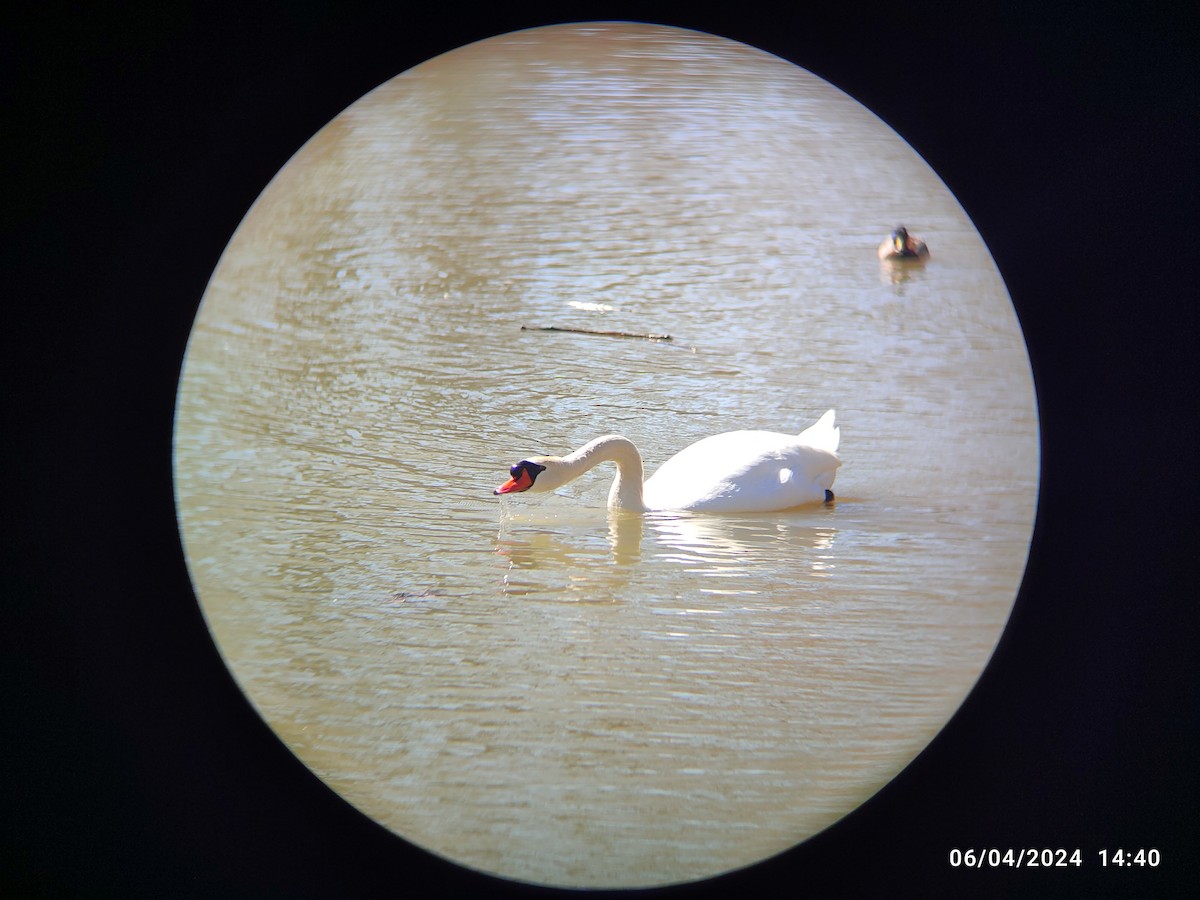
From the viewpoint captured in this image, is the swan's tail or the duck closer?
the duck

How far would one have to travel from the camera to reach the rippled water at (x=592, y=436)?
47.1 inches

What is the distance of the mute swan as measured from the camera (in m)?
1.69

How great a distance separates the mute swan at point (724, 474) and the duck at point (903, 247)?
0.30 meters

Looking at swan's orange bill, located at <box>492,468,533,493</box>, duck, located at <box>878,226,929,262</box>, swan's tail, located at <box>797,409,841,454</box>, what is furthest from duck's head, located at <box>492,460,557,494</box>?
duck, located at <box>878,226,929,262</box>

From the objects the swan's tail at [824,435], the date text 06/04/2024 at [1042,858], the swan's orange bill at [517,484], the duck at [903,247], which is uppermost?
the duck at [903,247]

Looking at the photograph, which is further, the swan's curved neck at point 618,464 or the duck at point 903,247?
the swan's curved neck at point 618,464

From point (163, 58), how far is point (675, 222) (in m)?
1.05

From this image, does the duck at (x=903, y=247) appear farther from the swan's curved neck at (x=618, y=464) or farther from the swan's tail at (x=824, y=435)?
the swan's curved neck at (x=618, y=464)

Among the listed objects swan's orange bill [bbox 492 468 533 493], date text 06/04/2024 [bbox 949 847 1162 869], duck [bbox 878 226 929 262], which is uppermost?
duck [bbox 878 226 929 262]

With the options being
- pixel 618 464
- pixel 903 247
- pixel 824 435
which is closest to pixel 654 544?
pixel 618 464

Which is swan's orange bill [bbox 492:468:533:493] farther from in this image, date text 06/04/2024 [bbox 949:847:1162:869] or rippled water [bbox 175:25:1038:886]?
date text 06/04/2024 [bbox 949:847:1162:869]

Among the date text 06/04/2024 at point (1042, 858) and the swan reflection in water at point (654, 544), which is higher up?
the swan reflection in water at point (654, 544)

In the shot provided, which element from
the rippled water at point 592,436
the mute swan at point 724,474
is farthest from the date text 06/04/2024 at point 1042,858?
the mute swan at point 724,474

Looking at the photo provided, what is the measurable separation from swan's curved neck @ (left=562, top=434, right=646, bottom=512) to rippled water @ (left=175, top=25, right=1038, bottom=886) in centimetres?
5
